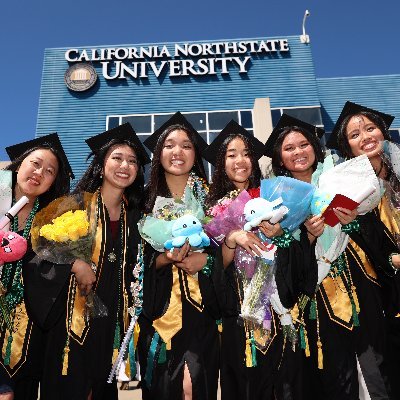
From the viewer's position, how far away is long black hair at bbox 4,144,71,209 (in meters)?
3.20

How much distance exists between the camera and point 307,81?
15.3 meters

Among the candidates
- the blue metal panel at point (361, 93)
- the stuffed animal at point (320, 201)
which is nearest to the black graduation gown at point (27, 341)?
the stuffed animal at point (320, 201)

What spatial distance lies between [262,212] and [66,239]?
1.38m

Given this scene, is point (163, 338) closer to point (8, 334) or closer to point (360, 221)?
point (8, 334)

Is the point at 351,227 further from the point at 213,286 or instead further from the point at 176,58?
the point at 176,58

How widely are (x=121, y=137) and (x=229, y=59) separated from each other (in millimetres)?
13630

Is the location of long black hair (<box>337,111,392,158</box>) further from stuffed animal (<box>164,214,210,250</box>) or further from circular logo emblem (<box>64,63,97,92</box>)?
circular logo emblem (<box>64,63,97,92</box>)

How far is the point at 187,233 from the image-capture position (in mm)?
2369

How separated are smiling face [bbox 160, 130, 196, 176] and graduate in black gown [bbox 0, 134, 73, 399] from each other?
981mm

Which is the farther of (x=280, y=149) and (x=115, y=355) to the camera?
(x=280, y=149)

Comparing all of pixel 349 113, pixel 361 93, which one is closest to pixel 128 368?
pixel 349 113

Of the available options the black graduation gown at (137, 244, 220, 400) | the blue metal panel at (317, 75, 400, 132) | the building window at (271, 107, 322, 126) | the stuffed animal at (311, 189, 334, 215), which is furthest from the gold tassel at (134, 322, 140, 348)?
the blue metal panel at (317, 75, 400, 132)

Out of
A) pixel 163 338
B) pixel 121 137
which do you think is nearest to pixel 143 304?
pixel 163 338

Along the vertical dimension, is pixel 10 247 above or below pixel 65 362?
above
